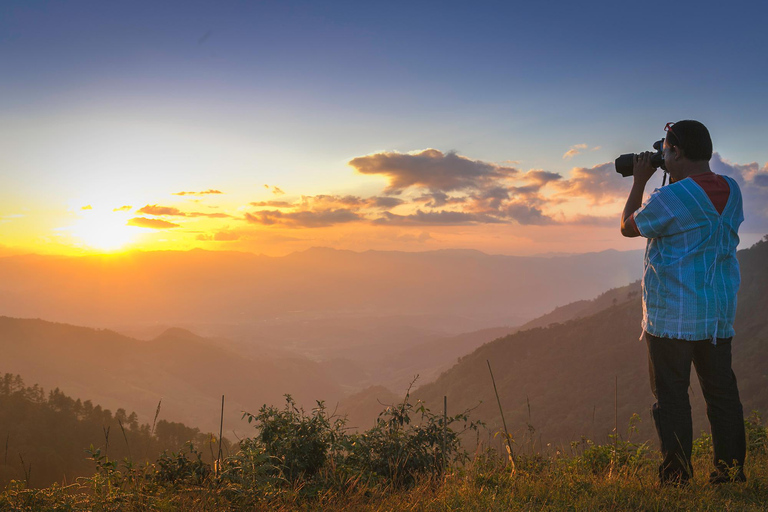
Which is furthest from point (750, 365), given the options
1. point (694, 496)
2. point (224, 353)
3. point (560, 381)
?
point (224, 353)

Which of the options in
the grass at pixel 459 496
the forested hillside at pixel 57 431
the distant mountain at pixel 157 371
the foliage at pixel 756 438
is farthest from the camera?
the distant mountain at pixel 157 371

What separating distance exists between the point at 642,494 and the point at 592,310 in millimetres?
135860

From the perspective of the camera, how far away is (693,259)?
3016 mm

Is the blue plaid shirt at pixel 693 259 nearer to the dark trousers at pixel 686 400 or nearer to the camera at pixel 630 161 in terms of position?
the dark trousers at pixel 686 400

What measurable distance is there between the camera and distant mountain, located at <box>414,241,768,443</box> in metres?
49.8

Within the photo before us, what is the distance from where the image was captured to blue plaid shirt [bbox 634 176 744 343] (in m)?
2.98

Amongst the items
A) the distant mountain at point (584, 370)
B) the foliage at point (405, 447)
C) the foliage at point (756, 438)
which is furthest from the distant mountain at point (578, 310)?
the foliage at point (405, 447)

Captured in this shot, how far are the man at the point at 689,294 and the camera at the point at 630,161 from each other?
0.35ft

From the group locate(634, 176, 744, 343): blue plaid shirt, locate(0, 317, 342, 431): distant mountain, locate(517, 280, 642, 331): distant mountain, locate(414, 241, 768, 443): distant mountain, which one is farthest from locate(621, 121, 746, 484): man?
locate(0, 317, 342, 431): distant mountain

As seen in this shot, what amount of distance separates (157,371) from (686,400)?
189419 millimetres

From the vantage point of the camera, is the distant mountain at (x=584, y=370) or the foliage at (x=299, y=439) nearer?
the foliage at (x=299, y=439)

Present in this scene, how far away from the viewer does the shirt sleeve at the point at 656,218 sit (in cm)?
301

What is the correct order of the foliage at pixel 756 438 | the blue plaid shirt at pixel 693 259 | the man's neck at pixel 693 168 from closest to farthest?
the blue plaid shirt at pixel 693 259 → the man's neck at pixel 693 168 → the foliage at pixel 756 438

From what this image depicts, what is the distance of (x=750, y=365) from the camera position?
2133 inches
